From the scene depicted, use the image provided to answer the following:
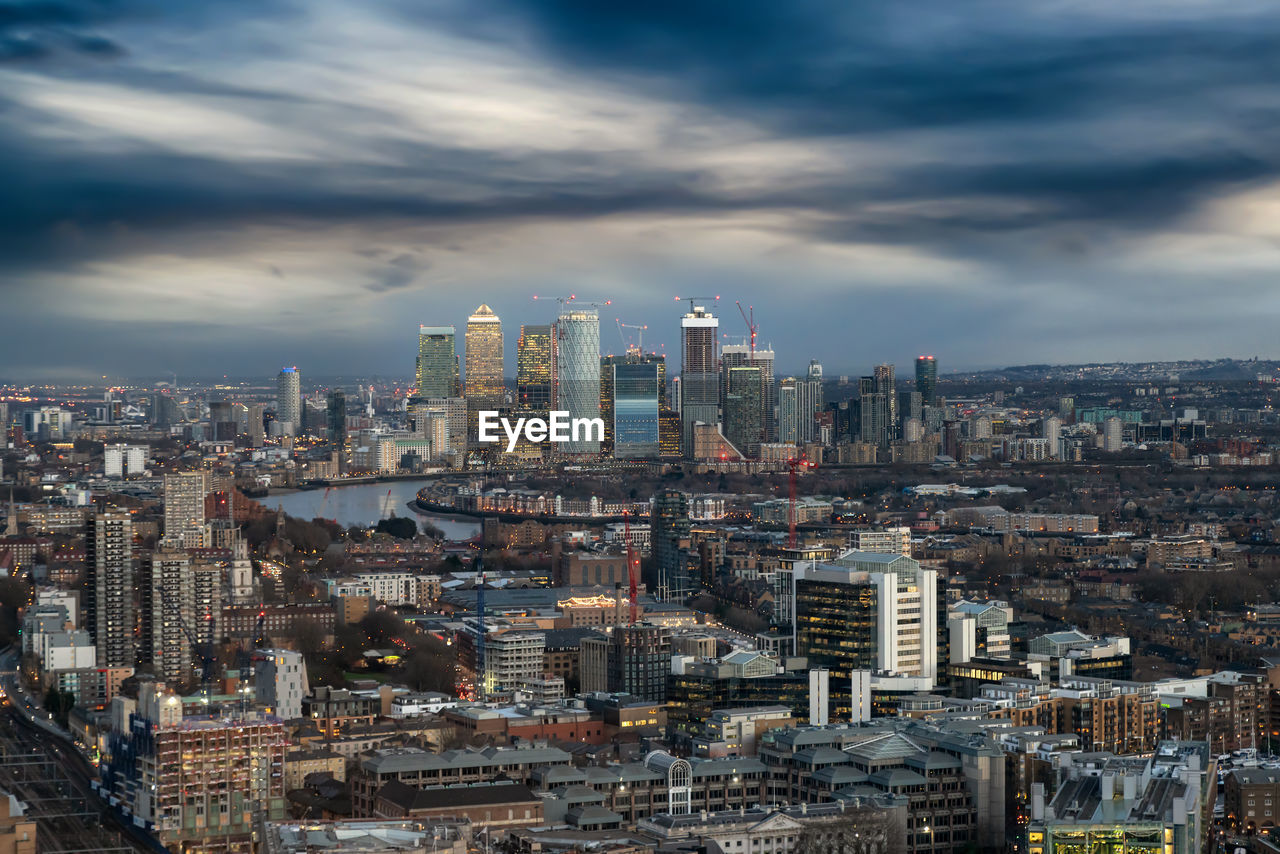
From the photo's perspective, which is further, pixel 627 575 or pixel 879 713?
pixel 627 575

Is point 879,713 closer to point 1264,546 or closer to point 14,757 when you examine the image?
point 14,757

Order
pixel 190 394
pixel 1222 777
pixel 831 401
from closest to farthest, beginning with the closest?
pixel 1222 777 < pixel 831 401 < pixel 190 394

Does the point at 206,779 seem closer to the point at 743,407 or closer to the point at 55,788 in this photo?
the point at 55,788

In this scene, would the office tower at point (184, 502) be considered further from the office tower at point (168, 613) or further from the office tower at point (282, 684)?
the office tower at point (282, 684)

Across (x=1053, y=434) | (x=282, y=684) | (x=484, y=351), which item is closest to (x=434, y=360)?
(x=484, y=351)

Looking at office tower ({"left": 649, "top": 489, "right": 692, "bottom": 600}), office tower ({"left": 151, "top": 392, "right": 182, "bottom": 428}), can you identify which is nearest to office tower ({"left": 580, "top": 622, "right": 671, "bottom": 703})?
office tower ({"left": 649, "top": 489, "right": 692, "bottom": 600})

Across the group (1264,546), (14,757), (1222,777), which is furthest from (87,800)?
(1264,546)

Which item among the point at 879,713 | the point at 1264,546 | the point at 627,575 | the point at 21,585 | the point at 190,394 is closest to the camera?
the point at 879,713
